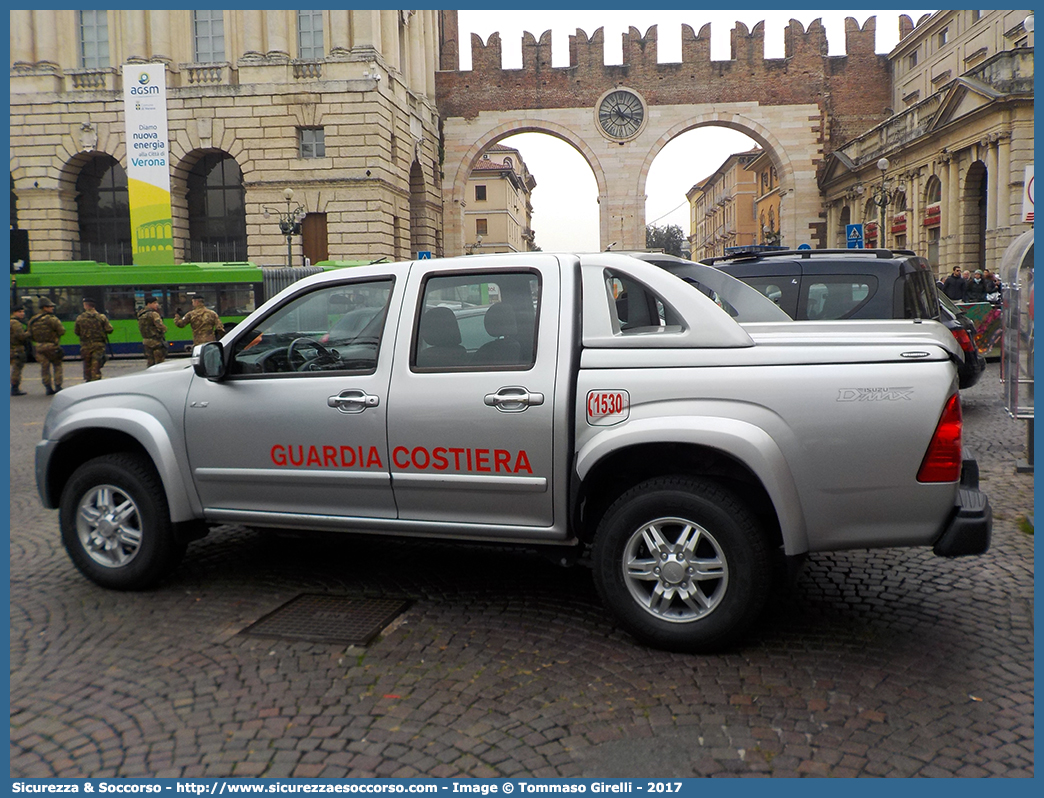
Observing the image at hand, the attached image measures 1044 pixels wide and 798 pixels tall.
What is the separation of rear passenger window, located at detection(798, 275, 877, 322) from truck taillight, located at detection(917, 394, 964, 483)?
548 cm

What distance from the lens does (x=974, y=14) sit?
144 feet

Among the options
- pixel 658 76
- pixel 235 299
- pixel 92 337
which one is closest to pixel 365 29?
pixel 235 299

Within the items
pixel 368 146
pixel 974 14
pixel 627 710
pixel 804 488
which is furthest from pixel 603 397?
pixel 974 14

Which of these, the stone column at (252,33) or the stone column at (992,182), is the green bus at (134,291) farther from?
the stone column at (992,182)

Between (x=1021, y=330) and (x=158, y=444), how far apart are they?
264 inches

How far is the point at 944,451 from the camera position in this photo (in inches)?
150

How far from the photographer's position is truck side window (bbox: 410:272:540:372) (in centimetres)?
451

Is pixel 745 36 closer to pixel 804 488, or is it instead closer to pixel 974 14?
pixel 974 14

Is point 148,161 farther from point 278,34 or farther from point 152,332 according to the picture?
point 152,332

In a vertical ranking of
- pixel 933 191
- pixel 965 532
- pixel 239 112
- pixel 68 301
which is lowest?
pixel 965 532

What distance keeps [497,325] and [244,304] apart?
26615 mm

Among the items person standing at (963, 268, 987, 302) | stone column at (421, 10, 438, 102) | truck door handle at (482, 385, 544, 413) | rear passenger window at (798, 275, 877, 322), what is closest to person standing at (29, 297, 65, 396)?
rear passenger window at (798, 275, 877, 322)

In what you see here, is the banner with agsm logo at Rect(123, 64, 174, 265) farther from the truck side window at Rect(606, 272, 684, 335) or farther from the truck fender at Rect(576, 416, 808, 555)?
the truck fender at Rect(576, 416, 808, 555)

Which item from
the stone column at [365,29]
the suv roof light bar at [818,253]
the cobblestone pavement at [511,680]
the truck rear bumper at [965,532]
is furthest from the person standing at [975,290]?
the stone column at [365,29]
